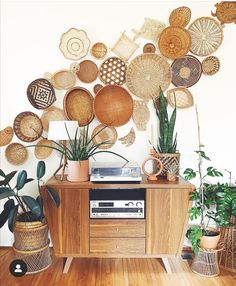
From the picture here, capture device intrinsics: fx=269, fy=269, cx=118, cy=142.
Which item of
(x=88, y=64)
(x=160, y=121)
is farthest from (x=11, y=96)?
(x=160, y=121)

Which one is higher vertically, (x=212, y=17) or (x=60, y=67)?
(x=212, y=17)

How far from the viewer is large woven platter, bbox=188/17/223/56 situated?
A: 2.45m

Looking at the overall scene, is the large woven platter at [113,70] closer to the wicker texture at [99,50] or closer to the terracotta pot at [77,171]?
the wicker texture at [99,50]

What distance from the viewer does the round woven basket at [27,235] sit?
2148 millimetres

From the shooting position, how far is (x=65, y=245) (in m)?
2.17

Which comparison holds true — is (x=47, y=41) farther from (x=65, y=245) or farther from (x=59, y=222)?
(x=65, y=245)

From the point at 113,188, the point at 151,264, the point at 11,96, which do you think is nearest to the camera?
the point at 113,188

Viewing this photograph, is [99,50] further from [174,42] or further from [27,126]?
[27,126]

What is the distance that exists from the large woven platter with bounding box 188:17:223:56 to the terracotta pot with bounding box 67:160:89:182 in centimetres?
146

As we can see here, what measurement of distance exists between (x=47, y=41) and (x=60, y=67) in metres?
0.26

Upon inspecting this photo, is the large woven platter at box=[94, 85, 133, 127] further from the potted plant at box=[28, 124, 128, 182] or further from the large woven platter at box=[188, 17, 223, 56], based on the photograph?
the large woven platter at box=[188, 17, 223, 56]

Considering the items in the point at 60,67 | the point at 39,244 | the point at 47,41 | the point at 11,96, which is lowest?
the point at 39,244

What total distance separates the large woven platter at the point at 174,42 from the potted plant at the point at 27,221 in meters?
1.51

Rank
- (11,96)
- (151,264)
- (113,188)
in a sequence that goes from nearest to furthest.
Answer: (113,188)
(151,264)
(11,96)
